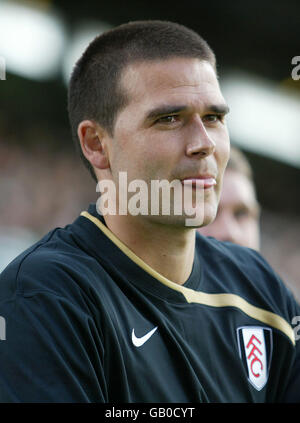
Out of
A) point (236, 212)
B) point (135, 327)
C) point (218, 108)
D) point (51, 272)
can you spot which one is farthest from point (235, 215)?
point (51, 272)

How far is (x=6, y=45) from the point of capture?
549cm

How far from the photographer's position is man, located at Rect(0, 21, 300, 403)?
128cm

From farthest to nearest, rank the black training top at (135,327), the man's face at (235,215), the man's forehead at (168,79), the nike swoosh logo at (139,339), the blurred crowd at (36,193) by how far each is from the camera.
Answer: the blurred crowd at (36,193) → the man's face at (235,215) → the man's forehead at (168,79) → the nike swoosh logo at (139,339) → the black training top at (135,327)

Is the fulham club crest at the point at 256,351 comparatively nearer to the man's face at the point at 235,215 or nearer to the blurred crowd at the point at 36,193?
the man's face at the point at 235,215

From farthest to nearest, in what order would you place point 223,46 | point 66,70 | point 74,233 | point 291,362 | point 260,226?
point 260,226
point 223,46
point 66,70
point 291,362
point 74,233

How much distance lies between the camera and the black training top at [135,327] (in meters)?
1.26

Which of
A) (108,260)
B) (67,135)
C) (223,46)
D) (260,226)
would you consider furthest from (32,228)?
(108,260)

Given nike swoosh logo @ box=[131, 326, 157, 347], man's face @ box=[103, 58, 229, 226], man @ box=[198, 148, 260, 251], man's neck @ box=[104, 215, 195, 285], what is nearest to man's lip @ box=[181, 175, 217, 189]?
man's face @ box=[103, 58, 229, 226]

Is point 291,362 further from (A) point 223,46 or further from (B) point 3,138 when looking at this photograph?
(A) point 223,46

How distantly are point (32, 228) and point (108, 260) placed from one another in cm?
394

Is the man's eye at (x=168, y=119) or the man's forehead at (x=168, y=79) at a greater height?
the man's forehead at (x=168, y=79)

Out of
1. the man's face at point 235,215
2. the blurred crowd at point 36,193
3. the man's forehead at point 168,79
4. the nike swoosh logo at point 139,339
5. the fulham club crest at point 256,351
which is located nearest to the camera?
the nike swoosh logo at point 139,339

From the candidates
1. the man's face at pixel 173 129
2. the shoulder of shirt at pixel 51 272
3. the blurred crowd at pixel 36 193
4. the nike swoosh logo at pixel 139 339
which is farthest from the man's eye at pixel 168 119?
the blurred crowd at pixel 36 193

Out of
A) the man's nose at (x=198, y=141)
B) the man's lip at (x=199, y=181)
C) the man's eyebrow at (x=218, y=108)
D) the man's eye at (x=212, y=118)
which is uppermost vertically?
the man's eyebrow at (x=218, y=108)
